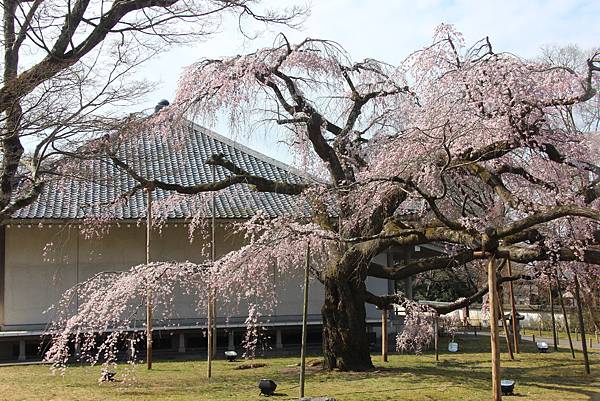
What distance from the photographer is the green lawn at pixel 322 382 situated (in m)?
10.9

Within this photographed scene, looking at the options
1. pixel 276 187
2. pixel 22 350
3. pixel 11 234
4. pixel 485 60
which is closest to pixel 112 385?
pixel 276 187

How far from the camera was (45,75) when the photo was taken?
8.62 metres

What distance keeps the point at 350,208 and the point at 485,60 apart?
365cm

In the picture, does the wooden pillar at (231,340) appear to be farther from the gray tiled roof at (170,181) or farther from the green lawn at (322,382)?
the gray tiled roof at (170,181)

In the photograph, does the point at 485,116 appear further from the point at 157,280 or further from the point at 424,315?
the point at 157,280

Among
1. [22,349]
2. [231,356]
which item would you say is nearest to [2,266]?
[22,349]

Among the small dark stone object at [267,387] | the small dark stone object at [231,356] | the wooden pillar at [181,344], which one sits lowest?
the small dark stone object at [267,387]

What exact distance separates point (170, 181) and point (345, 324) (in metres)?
8.14

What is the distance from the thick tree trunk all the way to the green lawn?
358mm

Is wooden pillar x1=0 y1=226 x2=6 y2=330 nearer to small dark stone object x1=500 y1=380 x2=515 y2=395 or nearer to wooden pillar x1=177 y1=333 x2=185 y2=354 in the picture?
wooden pillar x1=177 y1=333 x2=185 y2=354

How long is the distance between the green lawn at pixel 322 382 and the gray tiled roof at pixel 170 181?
12.0 feet

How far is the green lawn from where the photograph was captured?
10.9 metres

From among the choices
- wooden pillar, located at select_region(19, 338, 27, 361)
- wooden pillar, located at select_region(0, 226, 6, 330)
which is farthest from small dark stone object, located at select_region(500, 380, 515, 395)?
wooden pillar, located at select_region(0, 226, 6, 330)

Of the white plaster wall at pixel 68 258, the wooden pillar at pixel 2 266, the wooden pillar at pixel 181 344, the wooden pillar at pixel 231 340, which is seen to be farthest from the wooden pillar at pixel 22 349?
the wooden pillar at pixel 231 340
